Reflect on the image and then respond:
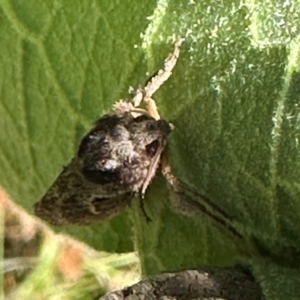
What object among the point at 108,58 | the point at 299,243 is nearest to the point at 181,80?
the point at 108,58

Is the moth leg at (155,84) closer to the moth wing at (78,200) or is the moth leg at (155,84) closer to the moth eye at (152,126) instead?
the moth eye at (152,126)

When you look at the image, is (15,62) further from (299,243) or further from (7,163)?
(299,243)

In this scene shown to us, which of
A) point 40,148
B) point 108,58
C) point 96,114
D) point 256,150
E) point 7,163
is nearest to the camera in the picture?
point 256,150

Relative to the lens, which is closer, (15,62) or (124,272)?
(15,62)

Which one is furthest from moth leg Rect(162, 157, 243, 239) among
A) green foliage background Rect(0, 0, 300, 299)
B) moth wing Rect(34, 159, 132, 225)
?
moth wing Rect(34, 159, 132, 225)

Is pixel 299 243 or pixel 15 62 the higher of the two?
pixel 15 62

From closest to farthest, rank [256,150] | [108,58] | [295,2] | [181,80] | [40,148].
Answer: [295,2] → [256,150] → [181,80] → [108,58] → [40,148]
